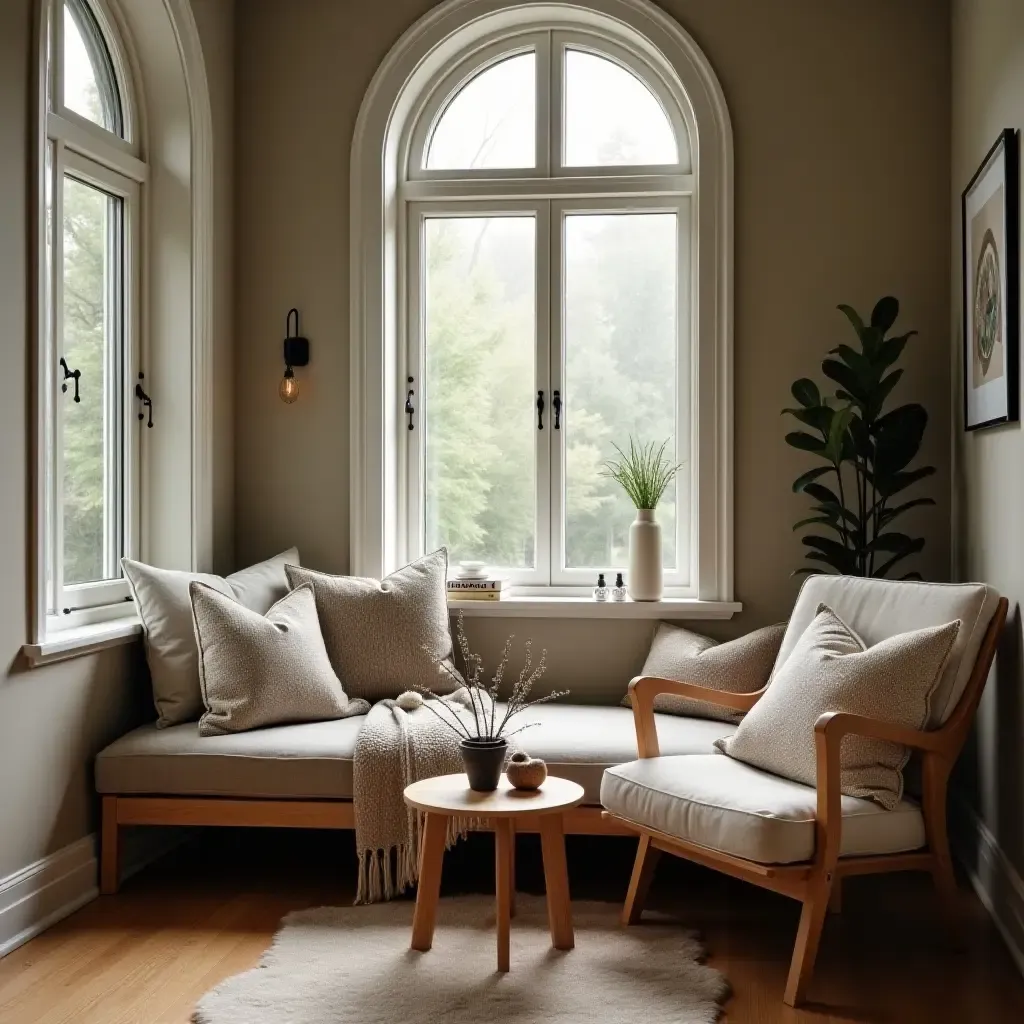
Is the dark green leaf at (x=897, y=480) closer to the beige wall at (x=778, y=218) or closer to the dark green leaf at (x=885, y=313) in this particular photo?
the beige wall at (x=778, y=218)

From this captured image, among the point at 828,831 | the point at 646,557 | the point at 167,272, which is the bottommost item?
the point at 828,831

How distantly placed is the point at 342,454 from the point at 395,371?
1.22ft

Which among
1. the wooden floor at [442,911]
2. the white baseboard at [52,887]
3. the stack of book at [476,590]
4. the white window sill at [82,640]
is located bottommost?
the wooden floor at [442,911]

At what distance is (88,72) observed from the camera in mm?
3760

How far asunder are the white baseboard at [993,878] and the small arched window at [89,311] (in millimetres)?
2674

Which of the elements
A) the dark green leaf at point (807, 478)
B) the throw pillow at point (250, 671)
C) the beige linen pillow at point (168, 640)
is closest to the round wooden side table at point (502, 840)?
the throw pillow at point (250, 671)

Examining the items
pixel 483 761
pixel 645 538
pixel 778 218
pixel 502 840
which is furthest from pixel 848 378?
pixel 502 840

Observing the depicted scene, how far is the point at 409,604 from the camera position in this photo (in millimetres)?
3959

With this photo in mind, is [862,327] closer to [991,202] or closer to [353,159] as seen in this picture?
[991,202]

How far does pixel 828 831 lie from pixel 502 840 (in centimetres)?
74

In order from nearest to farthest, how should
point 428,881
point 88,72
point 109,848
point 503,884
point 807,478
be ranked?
point 503,884 < point 428,881 < point 109,848 < point 88,72 < point 807,478

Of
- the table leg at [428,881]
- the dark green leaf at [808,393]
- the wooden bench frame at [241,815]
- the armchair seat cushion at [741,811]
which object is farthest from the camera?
the dark green leaf at [808,393]

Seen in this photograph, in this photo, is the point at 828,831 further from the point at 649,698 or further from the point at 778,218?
the point at 778,218

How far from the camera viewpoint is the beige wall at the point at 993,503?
307 cm
